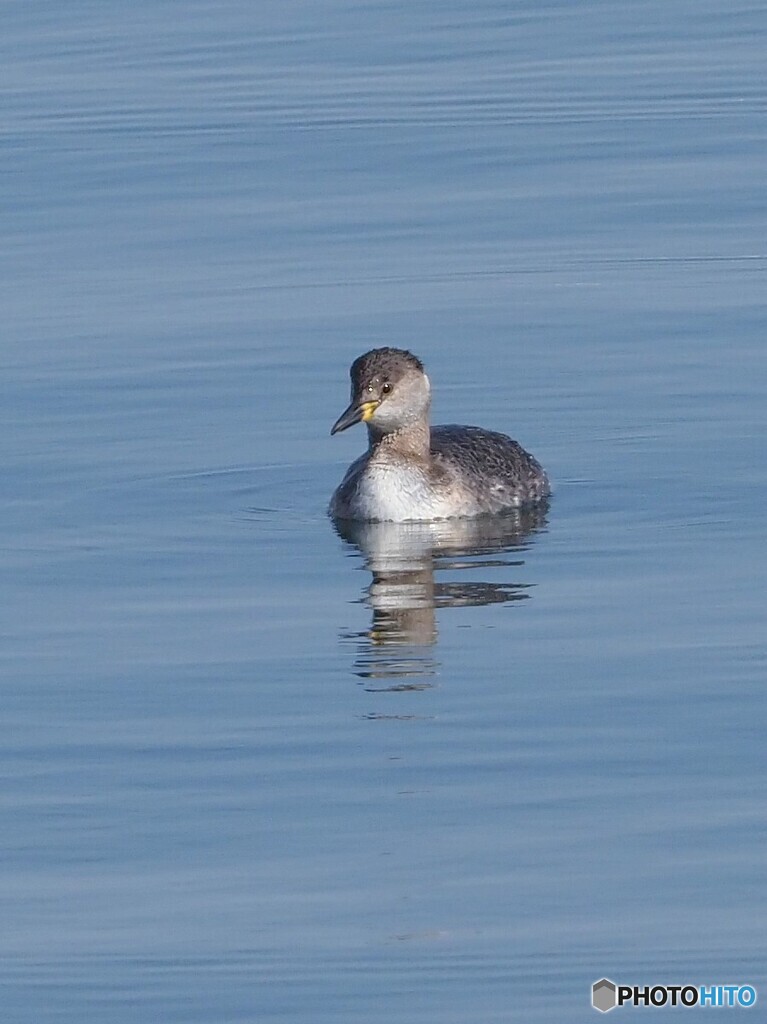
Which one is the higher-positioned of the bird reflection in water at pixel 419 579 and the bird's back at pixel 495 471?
the bird's back at pixel 495 471

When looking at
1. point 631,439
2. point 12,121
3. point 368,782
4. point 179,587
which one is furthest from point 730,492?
point 12,121

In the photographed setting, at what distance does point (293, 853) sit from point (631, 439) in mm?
7984

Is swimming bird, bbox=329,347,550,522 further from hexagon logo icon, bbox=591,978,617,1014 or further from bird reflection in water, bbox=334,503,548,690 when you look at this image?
hexagon logo icon, bbox=591,978,617,1014

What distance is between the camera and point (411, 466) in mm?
16953

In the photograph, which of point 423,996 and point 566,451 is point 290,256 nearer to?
point 566,451

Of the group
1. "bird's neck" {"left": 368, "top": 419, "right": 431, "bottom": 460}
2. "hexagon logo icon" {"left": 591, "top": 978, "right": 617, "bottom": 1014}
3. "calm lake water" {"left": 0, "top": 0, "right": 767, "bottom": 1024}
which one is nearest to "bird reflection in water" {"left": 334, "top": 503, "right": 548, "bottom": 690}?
"calm lake water" {"left": 0, "top": 0, "right": 767, "bottom": 1024}

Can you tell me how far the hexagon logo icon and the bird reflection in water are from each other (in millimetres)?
3638

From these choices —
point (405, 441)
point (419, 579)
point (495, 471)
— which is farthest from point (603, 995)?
point (405, 441)

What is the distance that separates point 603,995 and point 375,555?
267 inches

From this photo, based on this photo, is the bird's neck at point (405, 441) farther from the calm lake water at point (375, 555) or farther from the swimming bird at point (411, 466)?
the calm lake water at point (375, 555)

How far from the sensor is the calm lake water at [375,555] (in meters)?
10.0

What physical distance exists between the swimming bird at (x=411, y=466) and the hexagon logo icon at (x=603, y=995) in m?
7.42

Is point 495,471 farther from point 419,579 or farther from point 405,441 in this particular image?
point 419,579

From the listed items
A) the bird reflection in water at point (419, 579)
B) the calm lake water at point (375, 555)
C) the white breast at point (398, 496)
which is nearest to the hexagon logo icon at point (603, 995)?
the calm lake water at point (375, 555)
